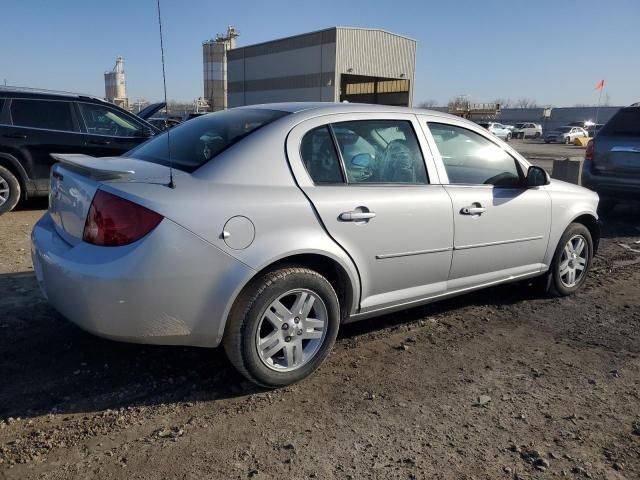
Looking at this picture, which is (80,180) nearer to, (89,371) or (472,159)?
(89,371)

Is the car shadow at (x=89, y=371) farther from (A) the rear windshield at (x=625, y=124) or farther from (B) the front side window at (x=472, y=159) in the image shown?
(A) the rear windshield at (x=625, y=124)

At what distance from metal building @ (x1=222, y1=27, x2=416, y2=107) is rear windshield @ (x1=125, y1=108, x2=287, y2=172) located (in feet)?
128

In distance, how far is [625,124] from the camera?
843 centimetres

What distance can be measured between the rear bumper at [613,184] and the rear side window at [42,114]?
7813 mm

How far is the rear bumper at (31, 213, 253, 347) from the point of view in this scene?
2654 mm

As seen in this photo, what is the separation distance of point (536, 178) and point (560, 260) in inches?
36.3

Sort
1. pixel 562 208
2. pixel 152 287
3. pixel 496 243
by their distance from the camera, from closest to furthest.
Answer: pixel 152 287
pixel 496 243
pixel 562 208

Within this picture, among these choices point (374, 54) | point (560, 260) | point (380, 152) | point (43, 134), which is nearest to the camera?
point (380, 152)

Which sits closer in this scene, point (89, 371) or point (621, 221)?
point (89, 371)

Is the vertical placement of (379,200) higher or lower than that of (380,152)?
lower

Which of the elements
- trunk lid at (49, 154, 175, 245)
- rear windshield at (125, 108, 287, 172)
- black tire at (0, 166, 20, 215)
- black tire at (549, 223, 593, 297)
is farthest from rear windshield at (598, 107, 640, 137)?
black tire at (0, 166, 20, 215)

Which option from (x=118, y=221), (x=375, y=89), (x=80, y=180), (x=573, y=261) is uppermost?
(x=375, y=89)

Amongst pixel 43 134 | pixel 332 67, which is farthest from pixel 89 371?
pixel 332 67

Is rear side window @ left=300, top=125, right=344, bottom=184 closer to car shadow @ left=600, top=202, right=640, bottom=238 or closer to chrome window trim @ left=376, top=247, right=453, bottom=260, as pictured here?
chrome window trim @ left=376, top=247, right=453, bottom=260
